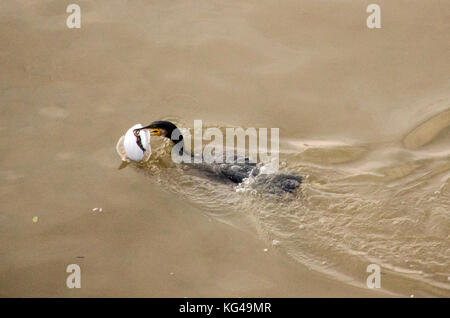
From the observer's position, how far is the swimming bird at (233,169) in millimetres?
5480

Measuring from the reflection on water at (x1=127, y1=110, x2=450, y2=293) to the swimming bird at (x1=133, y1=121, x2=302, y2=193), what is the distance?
0.29ft

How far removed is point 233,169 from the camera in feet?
18.6

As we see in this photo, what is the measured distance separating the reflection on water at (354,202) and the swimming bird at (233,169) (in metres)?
0.09

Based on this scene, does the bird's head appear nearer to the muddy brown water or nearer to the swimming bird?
the swimming bird

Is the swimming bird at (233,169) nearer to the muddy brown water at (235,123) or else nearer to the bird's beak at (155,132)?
the bird's beak at (155,132)

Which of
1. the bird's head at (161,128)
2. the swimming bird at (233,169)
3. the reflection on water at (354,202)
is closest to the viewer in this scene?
the reflection on water at (354,202)

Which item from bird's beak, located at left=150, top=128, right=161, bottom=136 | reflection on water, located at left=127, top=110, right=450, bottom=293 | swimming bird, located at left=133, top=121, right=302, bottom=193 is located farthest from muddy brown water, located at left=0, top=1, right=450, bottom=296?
bird's beak, located at left=150, top=128, right=161, bottom=136

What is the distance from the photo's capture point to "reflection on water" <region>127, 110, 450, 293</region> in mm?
4863

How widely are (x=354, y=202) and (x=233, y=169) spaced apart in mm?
1410

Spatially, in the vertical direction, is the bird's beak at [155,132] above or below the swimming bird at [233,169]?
above

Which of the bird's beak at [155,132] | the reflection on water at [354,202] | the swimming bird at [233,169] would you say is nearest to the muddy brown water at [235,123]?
the reflection on water at [354,202]

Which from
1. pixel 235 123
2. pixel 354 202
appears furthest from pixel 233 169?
pixel 354 202

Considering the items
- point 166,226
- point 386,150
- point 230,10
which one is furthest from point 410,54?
point 166,226
